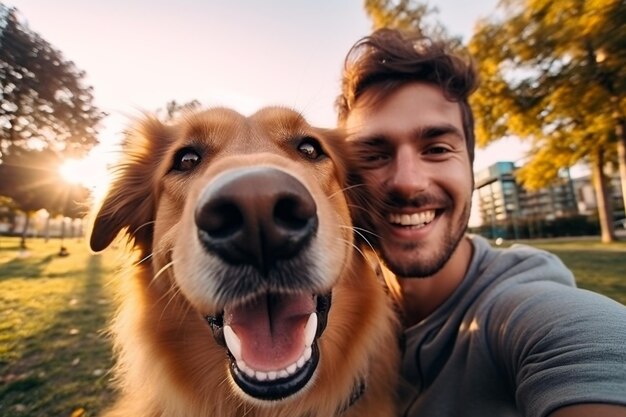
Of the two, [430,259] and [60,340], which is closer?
[430,259]

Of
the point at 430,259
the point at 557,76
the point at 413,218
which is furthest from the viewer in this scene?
the point at 557,76

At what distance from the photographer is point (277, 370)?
1981 mm

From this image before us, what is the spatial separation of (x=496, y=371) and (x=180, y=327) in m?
1.85

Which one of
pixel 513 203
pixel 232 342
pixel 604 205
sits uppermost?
pixel 513 203

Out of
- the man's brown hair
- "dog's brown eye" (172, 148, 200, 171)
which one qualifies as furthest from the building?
"dog's brown eye" (172, 148, 200, 171)

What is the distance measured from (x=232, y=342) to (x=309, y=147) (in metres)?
1.44

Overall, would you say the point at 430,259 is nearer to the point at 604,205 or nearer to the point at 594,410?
the point at 594,410

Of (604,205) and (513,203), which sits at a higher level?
(513,203)

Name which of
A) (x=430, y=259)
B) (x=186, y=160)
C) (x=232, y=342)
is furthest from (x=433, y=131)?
(x=232, y=342)

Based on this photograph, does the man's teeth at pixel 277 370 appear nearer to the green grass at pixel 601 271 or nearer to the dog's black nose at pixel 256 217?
the dog's black nose at pixel 256 217

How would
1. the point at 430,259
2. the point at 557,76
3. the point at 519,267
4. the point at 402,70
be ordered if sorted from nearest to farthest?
the point at 519,267 < the point at 430,259 < the point at 402,70 < the point at 557,76

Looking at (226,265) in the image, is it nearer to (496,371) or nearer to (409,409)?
(496,371)

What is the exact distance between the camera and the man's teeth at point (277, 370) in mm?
1979

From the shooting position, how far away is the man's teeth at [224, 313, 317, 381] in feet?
6.49
